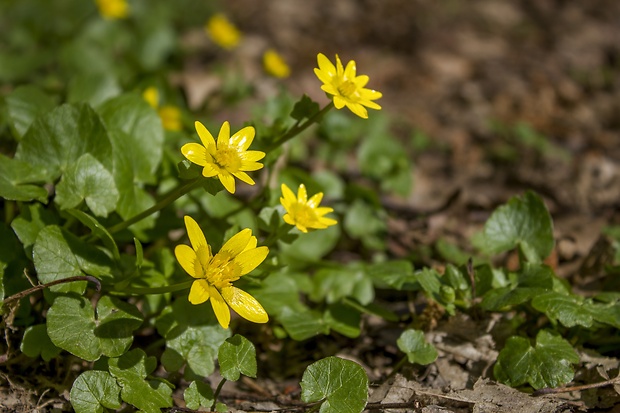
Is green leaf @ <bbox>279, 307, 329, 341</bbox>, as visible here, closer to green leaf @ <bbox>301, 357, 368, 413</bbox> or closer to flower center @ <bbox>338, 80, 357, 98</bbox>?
green leaf @ <bbox>301, 357, 368, 413</bbox>

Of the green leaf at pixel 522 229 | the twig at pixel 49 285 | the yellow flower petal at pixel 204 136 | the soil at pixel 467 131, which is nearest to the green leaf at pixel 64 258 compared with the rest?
the twig at pixel 49 285

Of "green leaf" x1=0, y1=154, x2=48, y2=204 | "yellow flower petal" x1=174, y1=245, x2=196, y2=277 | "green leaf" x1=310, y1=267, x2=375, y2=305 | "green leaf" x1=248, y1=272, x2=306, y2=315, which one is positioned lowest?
"green leaf" x1=310, y1=267, x2=375, y2=305

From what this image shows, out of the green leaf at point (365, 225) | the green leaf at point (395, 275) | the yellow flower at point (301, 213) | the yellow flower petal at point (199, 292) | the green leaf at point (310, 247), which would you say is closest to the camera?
the yellow flower petal at point (199, 292)

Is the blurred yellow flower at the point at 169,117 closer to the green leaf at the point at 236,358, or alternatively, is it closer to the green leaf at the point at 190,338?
the green leaf at the point at 190,338

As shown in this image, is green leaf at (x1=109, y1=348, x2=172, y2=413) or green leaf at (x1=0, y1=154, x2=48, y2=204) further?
green leaf at (x1=0, y1=154, x2=48, y2=204)

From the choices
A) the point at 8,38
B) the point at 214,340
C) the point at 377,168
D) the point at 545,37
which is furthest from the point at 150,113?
the point at 545,37

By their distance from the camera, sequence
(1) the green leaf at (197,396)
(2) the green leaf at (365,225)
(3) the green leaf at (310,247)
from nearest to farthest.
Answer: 1. (1) the green leaf at (197,396)
2. (3) the green leaf at (310,247)
3. (2) the green leaf at (365,225)

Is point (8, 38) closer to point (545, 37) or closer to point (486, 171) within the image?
point (486, 171)

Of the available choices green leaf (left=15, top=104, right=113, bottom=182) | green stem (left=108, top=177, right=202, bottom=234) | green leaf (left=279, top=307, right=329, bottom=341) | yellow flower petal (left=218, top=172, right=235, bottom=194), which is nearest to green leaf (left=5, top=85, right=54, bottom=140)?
green leaf (left=15, top=104, right=113, bottom=182)
